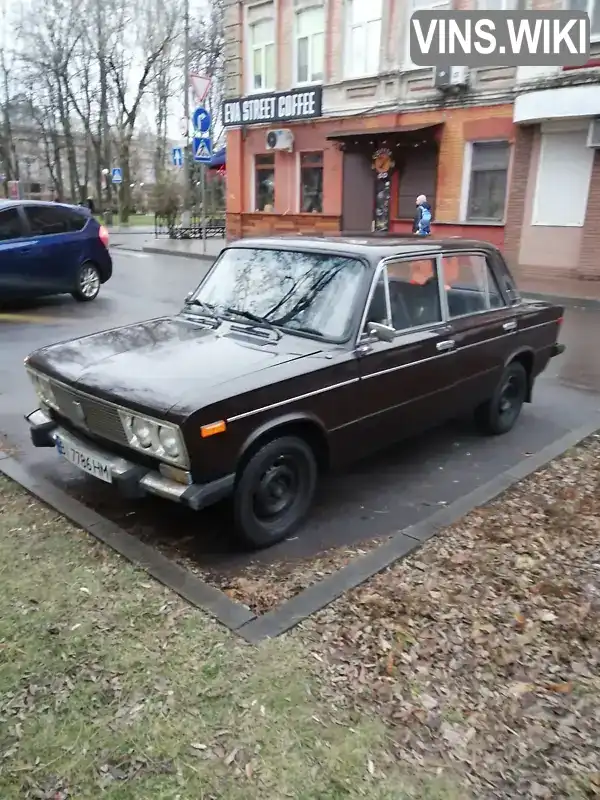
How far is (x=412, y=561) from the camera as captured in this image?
3932 mm

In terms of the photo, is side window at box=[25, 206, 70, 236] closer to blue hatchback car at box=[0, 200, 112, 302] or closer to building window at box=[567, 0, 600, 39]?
blue hatchback car at box=[0, 200, 112, 302]

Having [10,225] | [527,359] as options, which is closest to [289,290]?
[527,359]

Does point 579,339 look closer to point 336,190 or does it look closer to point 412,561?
point 412,561

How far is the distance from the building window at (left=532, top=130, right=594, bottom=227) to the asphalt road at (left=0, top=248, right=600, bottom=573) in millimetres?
7547

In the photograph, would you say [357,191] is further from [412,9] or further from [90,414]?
[90,414]

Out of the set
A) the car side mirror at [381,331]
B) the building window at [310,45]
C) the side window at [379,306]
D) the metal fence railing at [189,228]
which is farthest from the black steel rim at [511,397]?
the metal fence railing at [189,228]

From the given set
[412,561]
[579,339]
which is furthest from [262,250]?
[579,339]

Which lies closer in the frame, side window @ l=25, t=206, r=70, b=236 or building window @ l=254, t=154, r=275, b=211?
side window @ l=25, t=206, r=70, b=236

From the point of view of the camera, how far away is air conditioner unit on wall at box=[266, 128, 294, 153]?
21.5m

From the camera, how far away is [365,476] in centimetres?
529

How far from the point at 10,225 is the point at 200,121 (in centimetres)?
1184

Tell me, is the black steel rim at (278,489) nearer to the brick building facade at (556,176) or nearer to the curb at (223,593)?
the curb at (223,593)

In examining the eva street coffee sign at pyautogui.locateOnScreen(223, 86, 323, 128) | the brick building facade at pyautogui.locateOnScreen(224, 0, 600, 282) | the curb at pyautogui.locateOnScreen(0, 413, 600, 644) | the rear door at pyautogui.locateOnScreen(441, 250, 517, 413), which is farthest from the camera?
the eva street coffee sign at pyautogui.locateOnScreen(223, 86, 323, 128)

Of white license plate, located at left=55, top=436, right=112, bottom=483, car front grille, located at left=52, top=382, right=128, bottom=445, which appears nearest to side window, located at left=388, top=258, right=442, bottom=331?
car front grille, located at left=52, top=382, right=128, bottom=445
